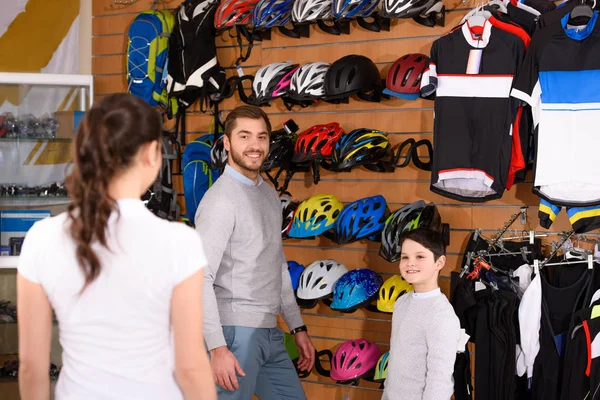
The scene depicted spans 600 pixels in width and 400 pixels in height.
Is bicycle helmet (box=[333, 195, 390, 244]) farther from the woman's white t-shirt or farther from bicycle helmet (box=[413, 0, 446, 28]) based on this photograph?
the woman's white t-shirt

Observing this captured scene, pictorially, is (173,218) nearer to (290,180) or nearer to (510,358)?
(290,180)

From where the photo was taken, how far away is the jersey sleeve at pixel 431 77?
172 inches

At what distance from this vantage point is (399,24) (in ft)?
16.2

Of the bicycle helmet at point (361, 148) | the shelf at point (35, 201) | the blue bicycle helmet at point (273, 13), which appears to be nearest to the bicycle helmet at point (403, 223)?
the bicycle helmet at point (361, 148)

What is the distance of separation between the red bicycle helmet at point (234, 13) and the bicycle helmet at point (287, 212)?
1239mm

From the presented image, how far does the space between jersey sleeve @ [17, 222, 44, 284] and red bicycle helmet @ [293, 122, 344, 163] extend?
9.41 feet

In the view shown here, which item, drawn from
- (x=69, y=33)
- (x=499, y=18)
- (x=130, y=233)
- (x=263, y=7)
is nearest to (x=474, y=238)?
(x=499, y=18)

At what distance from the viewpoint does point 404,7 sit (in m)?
4.44

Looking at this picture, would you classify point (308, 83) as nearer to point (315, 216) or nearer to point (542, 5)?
point (315, 216)

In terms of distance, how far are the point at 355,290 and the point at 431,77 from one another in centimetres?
133

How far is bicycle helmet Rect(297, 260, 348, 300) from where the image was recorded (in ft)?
15.5

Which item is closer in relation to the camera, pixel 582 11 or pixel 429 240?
pixel 429 240

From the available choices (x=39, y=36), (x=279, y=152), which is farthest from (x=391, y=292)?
(x=39, y=36)

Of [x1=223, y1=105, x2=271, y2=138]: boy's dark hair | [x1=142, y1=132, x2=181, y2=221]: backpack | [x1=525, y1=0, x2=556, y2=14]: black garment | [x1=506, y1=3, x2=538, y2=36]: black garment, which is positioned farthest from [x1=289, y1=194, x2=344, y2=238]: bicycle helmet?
[x1=525, y1=0, x2=556, y2=14]: black garment
